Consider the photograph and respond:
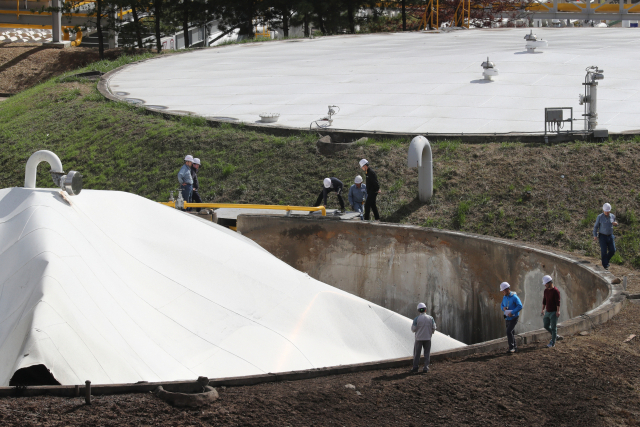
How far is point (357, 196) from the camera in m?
17.3

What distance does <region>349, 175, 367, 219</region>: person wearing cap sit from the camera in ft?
56.7

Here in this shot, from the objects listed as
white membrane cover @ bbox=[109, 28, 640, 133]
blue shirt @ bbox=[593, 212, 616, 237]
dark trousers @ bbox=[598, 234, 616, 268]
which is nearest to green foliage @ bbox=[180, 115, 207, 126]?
white membrane cover @ bbox=[109, 28, 640, 133]

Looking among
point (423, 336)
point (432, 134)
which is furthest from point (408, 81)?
point (423, 336)

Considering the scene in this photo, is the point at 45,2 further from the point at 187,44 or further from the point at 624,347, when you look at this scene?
the point at 624,347

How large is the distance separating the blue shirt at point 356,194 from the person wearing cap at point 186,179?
391cm

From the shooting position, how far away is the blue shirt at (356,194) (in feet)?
56.7

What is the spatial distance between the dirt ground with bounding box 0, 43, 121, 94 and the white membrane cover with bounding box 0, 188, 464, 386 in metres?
27.1

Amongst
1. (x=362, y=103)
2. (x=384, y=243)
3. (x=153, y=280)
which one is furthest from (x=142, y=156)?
(x=153, y=280)

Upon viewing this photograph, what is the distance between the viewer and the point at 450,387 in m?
8.02

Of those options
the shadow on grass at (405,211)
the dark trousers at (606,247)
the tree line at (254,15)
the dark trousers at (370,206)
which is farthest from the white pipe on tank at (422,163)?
the tree line at (254,15)

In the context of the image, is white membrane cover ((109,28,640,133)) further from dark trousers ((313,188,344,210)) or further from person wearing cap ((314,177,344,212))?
dark trousers ((313,188,344,210))

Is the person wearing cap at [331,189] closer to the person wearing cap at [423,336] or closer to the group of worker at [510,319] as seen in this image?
the group of worker at [510,319]

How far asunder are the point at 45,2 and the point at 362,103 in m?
29.2

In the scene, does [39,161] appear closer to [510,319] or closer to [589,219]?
[510,319]
